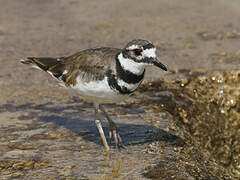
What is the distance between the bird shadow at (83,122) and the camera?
5.80m

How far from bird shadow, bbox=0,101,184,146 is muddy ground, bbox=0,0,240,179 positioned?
13 millimetres

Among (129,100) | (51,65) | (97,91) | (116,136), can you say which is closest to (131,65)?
(97,91)

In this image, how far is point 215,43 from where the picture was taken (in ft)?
29.6

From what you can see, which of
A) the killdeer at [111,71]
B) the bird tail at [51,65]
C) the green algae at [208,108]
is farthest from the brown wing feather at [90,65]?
the green algae at [208,108]

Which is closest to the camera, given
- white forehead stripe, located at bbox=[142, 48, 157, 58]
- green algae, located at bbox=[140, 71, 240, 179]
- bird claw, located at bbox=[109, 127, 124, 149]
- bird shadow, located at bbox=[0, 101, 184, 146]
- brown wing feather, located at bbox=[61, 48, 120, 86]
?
white forehead stripe, located at bbox=[142, 48, 157, 58]

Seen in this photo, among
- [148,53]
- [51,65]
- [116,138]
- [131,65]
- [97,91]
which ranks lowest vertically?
[116,138]

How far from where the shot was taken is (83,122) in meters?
6.27

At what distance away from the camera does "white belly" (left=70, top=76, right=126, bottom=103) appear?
5.08m

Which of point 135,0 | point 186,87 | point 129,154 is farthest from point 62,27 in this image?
point 129,154

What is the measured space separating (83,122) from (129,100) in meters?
0.95

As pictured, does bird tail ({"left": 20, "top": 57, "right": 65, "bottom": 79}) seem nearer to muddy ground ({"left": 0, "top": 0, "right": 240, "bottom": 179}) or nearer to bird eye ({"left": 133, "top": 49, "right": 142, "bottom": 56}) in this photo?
muddy ground ({"left": 0, "top": 0, "right": 240, "bottom": 179})

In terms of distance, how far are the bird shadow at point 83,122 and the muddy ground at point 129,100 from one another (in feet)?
0.04

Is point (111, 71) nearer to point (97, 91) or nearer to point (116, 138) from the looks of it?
point (97, 91)

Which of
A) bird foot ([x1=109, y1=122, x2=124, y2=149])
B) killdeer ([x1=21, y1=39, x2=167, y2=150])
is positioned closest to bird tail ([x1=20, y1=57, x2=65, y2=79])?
killdeer ([x1=21, y1=39, x2=167, y2=150])
